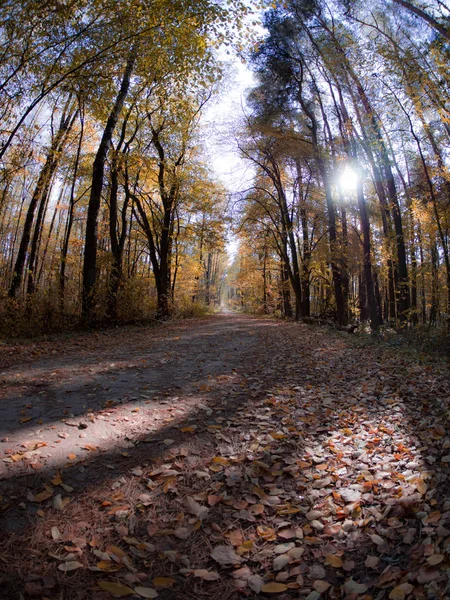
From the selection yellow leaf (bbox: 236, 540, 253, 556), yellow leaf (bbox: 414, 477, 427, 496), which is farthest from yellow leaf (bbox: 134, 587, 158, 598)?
yellow leaf (bbox: 414, 477, 427, 496)

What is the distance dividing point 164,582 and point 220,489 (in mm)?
844

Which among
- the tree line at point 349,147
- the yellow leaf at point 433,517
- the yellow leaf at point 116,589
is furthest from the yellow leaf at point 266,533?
the tree line at point 349,147

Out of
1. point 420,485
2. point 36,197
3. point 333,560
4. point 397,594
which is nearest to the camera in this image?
point 397,594

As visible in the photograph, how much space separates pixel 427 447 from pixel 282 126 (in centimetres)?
1529

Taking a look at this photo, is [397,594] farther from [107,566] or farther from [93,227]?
[93,227]

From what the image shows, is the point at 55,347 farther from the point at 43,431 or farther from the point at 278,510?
the point at 278,510

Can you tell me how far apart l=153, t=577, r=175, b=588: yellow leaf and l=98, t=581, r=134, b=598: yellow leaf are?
126 mm

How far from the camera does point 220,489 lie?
2490 mm

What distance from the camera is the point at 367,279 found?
35.9 ft

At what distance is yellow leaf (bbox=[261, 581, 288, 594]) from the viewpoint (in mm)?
1661

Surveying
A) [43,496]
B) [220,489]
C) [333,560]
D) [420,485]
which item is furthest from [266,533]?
[43,496]

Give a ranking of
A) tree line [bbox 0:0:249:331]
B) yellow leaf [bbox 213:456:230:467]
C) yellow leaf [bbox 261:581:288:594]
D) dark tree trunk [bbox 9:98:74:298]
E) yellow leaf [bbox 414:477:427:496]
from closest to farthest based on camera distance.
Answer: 1. yellow leaf [bbox 261:581:288:594]
2. yellow leaf [bbox 414:477:427:496]
3. yellow leaf [bbox 213:456:230:467]
4. tree line [bbox 0:0:249:331]
5. dark tree trunk [bbox 9:98:74:298]

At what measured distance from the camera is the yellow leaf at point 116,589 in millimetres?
1606

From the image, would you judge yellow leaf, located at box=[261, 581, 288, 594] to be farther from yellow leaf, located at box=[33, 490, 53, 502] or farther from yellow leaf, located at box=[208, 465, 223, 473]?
yellow leaf, located at box=[33, 490, 53, 502]
